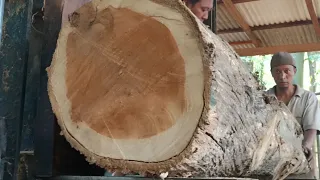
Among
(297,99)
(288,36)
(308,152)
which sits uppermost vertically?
(288,36)

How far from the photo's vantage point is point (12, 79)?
71.2 inches

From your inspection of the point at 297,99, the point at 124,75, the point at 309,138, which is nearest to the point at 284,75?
the point at 297,99

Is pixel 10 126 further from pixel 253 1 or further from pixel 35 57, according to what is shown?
pixel 253 1

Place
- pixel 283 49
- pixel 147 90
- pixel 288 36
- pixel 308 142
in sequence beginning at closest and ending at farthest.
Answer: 1. pixel 147 90
2. pixel 308 142
3. pixel 283 49
4. pixel 288 36

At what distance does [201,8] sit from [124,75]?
6.68ft

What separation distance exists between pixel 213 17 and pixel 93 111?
230 centimetres

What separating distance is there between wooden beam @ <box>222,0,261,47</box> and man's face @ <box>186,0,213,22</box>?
903mm

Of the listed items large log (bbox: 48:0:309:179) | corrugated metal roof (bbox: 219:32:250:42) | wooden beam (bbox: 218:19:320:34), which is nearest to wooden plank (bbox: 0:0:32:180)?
large log (bbox: 48:0:309:179)

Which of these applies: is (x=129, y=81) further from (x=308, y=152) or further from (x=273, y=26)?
(x=273, y=26)

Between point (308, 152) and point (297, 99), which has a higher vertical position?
point (297, 99)

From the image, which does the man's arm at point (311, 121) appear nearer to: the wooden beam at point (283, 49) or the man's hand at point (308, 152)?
the man's hand at point (308, 152)

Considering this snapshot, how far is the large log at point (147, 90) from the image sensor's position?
1.40 meters

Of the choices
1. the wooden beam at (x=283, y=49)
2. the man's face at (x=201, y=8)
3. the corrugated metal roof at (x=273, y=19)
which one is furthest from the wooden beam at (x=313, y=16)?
the man's face at (x=201, y=8)

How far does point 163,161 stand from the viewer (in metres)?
1.41
